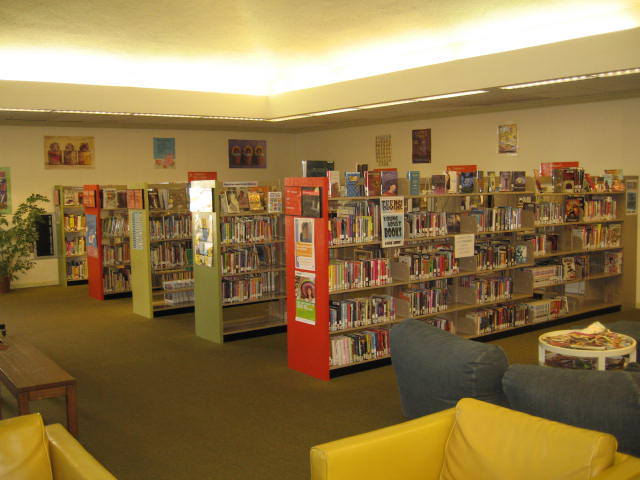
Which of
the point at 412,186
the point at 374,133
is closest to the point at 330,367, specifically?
the point at 412,186

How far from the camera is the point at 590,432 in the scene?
2.70 meters

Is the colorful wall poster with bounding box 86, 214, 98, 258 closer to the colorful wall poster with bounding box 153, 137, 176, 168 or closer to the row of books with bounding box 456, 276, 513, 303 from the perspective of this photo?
the colorful wall poster with bounding box 153, 137, 176, 168

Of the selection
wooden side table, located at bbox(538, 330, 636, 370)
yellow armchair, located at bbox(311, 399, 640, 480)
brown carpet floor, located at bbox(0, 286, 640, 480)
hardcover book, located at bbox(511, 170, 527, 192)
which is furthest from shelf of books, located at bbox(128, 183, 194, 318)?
yellow armchair, located at bbox(311, 399, 640, 480)

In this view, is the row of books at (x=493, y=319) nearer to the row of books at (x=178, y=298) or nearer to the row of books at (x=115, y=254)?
the row of books at (x=178, y=298)

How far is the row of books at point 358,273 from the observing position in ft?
21.2

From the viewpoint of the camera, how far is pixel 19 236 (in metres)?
11.8

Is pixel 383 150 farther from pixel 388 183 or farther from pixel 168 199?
pixel 388 183

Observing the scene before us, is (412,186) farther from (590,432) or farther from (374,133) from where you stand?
(374,133)

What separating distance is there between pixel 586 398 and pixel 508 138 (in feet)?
28.2

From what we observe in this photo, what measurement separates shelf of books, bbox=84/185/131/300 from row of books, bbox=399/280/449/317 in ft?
19.9

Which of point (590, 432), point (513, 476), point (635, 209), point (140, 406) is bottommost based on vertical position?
point (140, 406)

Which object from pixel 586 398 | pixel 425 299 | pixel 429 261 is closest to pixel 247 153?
pixel 429 261

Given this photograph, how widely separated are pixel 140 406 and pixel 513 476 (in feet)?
12.9

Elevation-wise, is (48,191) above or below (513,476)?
above
